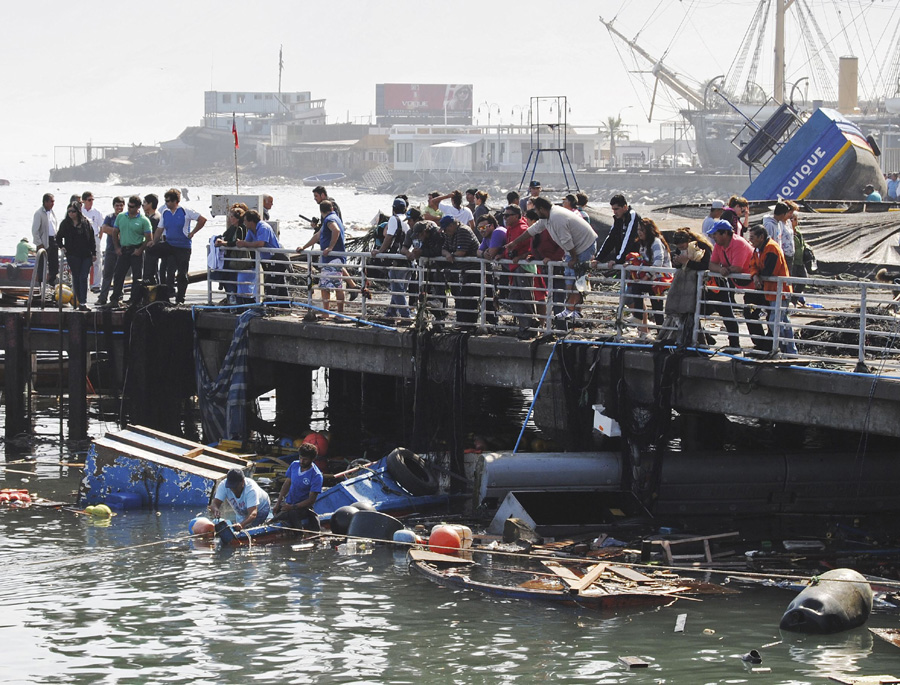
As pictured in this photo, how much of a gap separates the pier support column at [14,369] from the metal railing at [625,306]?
3.08 meters

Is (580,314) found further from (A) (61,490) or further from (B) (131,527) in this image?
(A) (61,490)

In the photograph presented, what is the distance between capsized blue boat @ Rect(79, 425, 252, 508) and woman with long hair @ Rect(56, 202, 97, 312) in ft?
13.5

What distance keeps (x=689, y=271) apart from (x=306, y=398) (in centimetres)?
886

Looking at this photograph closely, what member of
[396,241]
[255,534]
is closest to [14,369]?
[396,241]

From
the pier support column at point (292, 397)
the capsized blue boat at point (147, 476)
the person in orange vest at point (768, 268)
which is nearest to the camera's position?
the person in orange vest at point (768, 268)

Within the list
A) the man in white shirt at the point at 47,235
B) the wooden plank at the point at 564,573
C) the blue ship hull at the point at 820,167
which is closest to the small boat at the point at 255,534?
the wooden plank at the point at 564,573

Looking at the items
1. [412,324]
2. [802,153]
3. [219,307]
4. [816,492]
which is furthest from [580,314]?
[802,153]

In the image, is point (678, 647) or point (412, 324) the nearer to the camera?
point (678, 647)

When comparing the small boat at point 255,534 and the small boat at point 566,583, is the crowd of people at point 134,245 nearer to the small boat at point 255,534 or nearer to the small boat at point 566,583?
the small boat at point 255,534

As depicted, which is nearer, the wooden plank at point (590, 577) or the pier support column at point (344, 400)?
the wooden plank at point (590, 577)

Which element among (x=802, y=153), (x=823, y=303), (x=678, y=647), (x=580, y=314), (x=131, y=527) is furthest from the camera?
(x=802, y=153)

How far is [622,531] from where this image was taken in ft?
50.1

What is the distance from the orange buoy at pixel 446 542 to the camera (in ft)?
47.3

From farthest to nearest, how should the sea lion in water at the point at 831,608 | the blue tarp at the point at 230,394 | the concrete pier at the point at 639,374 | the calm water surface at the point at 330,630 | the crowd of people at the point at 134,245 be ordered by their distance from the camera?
1. the crowd of people at the point at 134,245
2. the blue tarp at the point at 230,394
3. the concrete pier at the point at 639,374
4. the sea lion in water at the point at 831,608
5. the calm water surface at the point at 330,630
